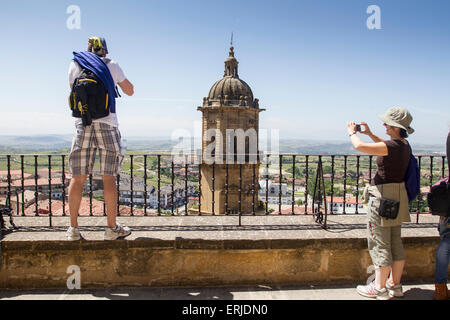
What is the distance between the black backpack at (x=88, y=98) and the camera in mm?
3027

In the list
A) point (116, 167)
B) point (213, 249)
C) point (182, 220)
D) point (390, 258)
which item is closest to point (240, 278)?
point (213, 249)

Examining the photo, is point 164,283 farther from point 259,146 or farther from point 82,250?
point 259,146

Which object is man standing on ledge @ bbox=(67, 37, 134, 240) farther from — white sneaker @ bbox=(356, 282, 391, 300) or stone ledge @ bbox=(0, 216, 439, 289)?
white sneaker @ bbox=(356, 282, 391, 300)

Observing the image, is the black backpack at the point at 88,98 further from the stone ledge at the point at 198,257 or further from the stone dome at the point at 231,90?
the stone dome at the point at 231,90

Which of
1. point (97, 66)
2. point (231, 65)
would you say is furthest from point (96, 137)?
point (231, 65)

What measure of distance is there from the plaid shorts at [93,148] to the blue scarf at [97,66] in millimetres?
246

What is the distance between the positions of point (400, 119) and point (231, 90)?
1906 centimetres

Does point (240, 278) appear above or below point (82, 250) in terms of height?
below

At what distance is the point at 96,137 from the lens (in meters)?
3.21

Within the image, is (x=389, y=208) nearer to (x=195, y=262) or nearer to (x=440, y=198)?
(x=440, y=198)

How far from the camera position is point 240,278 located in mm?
3541

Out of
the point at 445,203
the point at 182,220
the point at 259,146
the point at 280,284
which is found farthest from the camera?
the point at 259,146

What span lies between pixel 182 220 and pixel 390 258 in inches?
94.3

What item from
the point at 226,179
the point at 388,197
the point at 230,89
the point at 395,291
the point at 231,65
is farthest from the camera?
the point at 231,65
